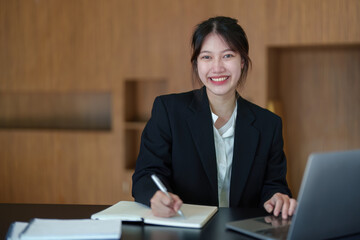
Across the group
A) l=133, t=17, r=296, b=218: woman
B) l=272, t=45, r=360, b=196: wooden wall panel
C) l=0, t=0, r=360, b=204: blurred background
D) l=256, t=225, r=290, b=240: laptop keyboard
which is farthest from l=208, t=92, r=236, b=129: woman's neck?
l=272, t=45, r=360, b=196: wooden wall panel

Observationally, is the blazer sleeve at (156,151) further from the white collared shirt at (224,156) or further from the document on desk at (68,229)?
the document on desk at (68,229)

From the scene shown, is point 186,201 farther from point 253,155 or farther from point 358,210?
point 358,210

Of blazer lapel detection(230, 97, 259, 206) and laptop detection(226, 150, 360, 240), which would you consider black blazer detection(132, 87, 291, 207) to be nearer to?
blazer lapel detection(230, 97, 259, 206)

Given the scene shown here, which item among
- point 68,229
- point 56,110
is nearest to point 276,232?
point 68,229

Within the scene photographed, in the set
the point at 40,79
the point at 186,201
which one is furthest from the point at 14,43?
the point at 186,201

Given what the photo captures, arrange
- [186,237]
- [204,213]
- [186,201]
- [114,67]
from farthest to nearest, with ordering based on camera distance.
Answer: [114,67]
[186,201]
[204,213]
[186,237]

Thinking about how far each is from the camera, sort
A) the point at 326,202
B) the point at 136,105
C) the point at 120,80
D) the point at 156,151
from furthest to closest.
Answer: the point at 136,105 < the point at 120,80 < the point at 156,151 < the point at 326,202

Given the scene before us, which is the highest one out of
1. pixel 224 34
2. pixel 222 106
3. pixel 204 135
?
pixel 224 34

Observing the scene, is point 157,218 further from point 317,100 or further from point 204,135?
point 317,100

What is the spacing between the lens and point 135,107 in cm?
500

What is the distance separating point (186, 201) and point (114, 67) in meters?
2.90

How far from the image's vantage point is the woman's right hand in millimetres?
1547

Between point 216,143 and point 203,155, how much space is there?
0.11 meters

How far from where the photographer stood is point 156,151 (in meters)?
2.07
